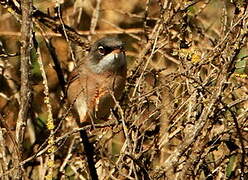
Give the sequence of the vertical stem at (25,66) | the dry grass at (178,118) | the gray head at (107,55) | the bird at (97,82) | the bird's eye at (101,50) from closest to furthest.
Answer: the dry grass at (178,118), the vertical stem at (25,66), the bird at (97,82), the gray head at (107,55), the bird's eye at (101,50)

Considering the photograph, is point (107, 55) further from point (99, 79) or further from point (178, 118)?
point (178, 118)

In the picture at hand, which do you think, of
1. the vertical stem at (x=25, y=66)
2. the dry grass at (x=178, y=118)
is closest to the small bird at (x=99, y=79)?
the dry grass at (x=178, y=118)

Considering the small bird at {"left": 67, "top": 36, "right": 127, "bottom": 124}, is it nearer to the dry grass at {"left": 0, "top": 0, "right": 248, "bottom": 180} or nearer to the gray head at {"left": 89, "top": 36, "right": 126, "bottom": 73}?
the gray head at {"left": 89, "top": 36, "right": 126, "bottom": 73}

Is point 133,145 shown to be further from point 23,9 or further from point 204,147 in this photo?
point 23,9

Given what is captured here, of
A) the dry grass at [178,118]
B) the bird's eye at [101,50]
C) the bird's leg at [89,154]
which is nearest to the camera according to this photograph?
the dry grass at [178,118]

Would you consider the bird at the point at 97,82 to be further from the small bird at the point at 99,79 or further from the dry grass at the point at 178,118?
the dry grass at the point at 178,118

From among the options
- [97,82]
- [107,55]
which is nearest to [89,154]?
[97,82]

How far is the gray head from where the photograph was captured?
17.5 feet

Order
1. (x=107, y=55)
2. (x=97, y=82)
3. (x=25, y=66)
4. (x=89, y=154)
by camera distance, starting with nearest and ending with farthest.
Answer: (x=25, y=66) → (x=89, y=154) → (x=97, y=82) → (x=107, y=55)

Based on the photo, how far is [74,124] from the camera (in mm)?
6016

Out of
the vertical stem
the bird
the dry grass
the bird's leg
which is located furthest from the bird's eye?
the vertical stem

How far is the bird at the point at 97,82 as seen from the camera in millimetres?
5164

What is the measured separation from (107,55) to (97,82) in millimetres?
284

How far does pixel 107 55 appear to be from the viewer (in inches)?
217
